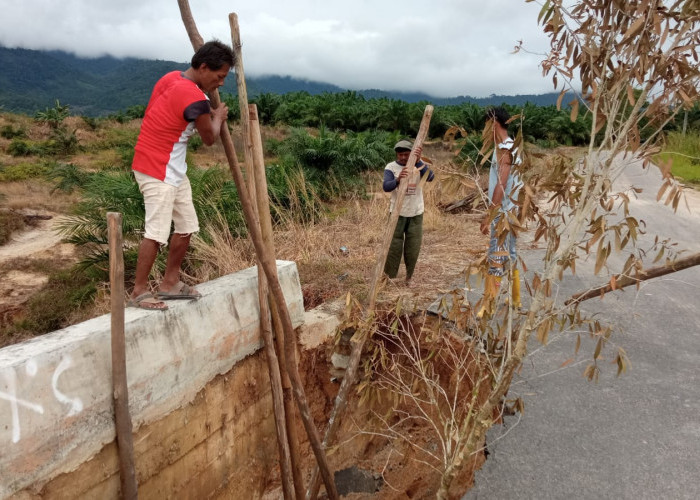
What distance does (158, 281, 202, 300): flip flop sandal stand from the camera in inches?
129

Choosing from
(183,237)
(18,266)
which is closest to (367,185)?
(18,266)

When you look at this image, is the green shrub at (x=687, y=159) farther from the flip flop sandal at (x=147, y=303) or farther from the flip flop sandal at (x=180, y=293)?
the flip flop sandal at (x=147, y=303)

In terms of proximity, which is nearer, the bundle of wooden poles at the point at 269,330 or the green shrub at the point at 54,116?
the bundle of wooden poles at the point at 269,330

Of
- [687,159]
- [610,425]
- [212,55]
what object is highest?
[212,55]

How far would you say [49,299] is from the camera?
6293 mm

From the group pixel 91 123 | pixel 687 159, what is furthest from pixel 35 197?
pixel 687 159

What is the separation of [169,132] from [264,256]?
0.96 m

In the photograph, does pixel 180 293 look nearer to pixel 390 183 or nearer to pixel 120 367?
pixel 120 367

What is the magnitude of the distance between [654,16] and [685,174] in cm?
1436

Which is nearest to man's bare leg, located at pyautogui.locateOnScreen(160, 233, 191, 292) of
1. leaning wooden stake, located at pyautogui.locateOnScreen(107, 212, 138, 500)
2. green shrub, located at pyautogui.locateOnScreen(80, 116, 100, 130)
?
leaning wooden stake, located at pyautogui.locateOnScreen(107, 212, 138, 500)

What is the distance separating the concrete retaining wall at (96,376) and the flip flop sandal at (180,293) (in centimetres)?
5

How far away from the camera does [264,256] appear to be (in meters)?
3.38

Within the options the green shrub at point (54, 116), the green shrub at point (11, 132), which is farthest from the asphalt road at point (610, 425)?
the green shrub at point (54, 116)

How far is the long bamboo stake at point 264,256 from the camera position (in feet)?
10.1
